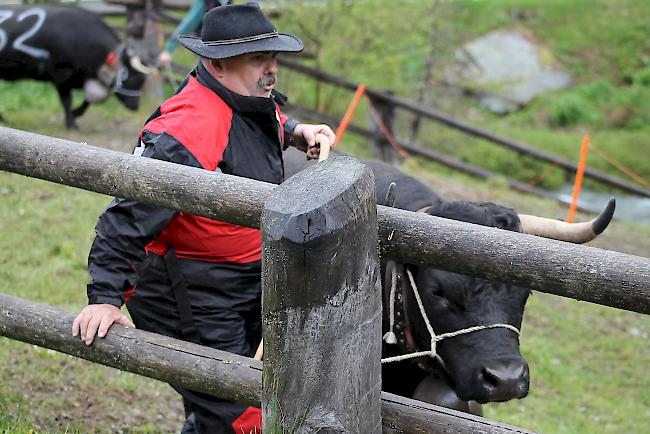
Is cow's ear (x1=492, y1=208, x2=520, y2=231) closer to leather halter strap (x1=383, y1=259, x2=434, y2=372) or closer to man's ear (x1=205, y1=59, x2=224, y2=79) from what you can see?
leather halter strap (x1=383, y1=259, x2=434, y2=372)

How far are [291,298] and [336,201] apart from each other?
279mm

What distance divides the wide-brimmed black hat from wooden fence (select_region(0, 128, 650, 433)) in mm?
782

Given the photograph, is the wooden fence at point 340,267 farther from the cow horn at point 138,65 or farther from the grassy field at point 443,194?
the cow horn at point 138,65

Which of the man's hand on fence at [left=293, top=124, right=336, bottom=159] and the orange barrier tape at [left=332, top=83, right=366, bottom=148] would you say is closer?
the man's hand on fence at [left=293, top=124, right=336, bottom=159]

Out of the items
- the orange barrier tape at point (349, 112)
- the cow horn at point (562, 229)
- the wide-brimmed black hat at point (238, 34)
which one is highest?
the wide-brimmed black hat at point (238, 34)

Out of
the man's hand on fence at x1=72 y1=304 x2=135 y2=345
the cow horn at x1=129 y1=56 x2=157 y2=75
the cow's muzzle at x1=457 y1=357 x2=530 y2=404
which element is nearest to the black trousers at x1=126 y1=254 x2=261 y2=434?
the man's hand on fence at x1=72 y1=304 x2=135 y2=345

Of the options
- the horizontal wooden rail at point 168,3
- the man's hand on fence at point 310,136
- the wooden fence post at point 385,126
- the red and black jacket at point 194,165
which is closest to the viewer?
the red and black jacket at point 194,165

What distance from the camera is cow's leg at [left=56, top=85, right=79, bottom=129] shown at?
35.8 feet

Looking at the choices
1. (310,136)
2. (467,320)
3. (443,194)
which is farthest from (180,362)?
(443,194)

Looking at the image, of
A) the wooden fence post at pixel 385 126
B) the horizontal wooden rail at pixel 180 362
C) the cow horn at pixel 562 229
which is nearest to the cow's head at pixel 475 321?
the cow horn at pixel 562 229

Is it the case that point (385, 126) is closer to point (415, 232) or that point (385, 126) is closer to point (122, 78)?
point (122, 78)

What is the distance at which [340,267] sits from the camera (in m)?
2.12

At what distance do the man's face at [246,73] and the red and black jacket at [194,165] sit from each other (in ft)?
0.17

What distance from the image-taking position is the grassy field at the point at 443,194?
4609mm
